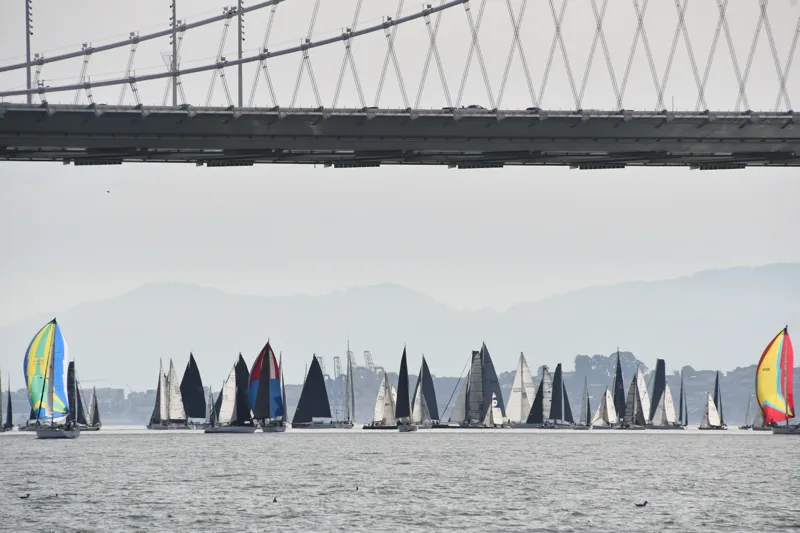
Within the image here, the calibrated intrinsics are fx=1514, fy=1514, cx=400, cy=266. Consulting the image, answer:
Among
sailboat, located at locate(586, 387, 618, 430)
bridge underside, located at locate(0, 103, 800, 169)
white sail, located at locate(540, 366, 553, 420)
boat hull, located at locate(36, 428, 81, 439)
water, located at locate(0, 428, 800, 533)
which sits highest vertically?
bridge underside, located at locate(0, 103, 800, 169)

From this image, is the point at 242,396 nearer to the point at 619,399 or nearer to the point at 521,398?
the point at 521,398

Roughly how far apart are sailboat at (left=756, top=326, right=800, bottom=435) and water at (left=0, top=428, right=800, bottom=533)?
1362cm

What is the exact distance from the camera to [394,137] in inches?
2566

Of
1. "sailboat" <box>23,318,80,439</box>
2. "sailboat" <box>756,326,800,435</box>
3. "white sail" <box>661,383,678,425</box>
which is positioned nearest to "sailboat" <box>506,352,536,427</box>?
"white sail" <box>661,383,678,425</box>

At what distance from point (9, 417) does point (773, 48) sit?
370 feet

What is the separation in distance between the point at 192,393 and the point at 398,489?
95204mm

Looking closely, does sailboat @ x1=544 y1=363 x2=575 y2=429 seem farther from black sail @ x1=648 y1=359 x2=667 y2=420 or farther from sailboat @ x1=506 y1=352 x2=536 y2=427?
black sail @ x1=648 y1=359 x2=667 y2=420

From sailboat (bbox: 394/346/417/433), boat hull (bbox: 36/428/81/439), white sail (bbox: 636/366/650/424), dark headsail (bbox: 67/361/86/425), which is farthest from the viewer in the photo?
white sail (bbox: 636/366/650/424)

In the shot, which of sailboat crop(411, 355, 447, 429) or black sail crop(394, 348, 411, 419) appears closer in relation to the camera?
black sail crop(394, 348, 411, 419)

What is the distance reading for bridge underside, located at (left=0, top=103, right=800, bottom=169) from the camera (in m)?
61.1

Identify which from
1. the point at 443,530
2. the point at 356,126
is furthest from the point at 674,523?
the point at 356,126

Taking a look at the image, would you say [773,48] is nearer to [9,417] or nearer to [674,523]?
[674,523]

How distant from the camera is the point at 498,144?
218 ft

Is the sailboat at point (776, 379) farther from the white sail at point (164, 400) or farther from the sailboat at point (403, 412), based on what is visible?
the white sail at point (164, 400)
